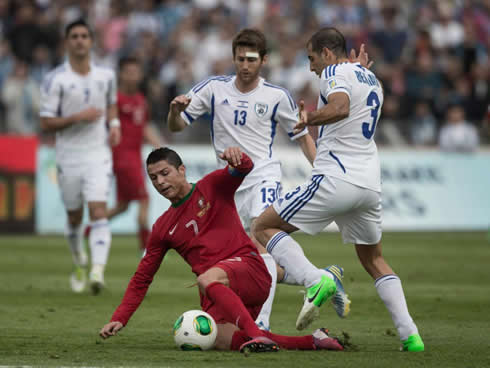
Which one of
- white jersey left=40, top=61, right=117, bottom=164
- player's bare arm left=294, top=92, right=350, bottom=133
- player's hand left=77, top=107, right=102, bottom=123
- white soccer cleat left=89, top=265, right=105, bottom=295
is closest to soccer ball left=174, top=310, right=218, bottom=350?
player's bare arm left=294, top=92, right=350, bottom=133

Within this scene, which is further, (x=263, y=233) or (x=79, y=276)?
(x=79, y=276)

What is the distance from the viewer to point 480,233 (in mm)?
18859

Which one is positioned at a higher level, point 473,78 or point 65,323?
point 473,78

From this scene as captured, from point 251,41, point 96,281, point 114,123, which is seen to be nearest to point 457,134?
point 114,123

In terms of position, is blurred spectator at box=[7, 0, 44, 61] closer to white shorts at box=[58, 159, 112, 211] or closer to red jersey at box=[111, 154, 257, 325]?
white shorts at box=[58, 159, 112, 211]

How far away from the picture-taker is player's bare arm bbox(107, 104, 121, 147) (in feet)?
35.7

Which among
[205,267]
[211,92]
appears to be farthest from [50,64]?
[205,267]

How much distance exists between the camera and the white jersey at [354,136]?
6.48 m

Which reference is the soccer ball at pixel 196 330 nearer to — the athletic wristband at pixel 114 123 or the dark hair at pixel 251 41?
the dark hair at pixel 251 41

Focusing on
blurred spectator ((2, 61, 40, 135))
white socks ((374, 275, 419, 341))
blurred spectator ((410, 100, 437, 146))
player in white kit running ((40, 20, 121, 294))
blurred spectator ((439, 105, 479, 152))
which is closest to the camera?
white socks ((374, 275, 419, 341))

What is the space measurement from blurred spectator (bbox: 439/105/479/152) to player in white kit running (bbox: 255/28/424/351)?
12945mm

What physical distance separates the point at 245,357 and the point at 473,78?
1546 cm

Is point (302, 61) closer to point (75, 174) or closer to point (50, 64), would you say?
point (50, 64)

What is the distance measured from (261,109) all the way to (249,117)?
5.1 inches
